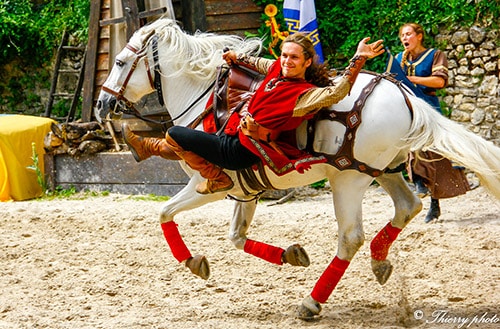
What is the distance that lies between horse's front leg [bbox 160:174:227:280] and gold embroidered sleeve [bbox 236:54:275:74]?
2.69 ft

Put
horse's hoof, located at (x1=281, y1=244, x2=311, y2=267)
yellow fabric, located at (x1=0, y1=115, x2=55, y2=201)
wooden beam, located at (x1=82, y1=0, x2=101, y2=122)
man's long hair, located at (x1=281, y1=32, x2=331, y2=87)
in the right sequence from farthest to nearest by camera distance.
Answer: wooden beam, located at (x1=82, y1=0, x2=101, y2=122)
yellow fabric, located at (x1=0, y1=115, x2=55, y2=201)
horse's hoof, located at (x1=281, y1=244, x2=311, y2=267)
man's long hair, located at (x1=281, y1=32, x2=331, y2=87)

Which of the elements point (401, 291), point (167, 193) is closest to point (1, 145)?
point (167, 193)

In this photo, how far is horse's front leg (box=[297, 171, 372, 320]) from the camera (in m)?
4.33

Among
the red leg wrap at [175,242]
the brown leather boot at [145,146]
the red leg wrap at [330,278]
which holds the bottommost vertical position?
the red leg wrap at [330,278]

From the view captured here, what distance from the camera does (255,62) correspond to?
15.5ft

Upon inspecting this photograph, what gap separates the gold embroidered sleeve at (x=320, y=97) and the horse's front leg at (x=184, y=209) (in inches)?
34.8

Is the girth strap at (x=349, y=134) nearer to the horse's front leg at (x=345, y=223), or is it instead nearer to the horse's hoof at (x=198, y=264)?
the horse's front leg at (x=345, y=223)

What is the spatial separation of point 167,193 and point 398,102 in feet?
16.6

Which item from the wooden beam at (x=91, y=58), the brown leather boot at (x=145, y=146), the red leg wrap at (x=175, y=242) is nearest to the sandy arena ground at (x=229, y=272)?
the red leg wrap at (x=175, y=242)

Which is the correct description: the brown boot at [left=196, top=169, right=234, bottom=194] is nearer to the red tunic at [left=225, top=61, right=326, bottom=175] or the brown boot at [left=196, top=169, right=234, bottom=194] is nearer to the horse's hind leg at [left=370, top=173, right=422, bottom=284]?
the red tunic at [left=225, top=61, right=326, bottom=175]

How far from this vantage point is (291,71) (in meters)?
4.27

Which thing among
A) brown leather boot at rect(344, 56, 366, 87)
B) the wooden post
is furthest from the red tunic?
the wooden post

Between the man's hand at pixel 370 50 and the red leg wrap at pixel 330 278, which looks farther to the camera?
the red leg wrap at pixel 330 278

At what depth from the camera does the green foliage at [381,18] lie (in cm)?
873
